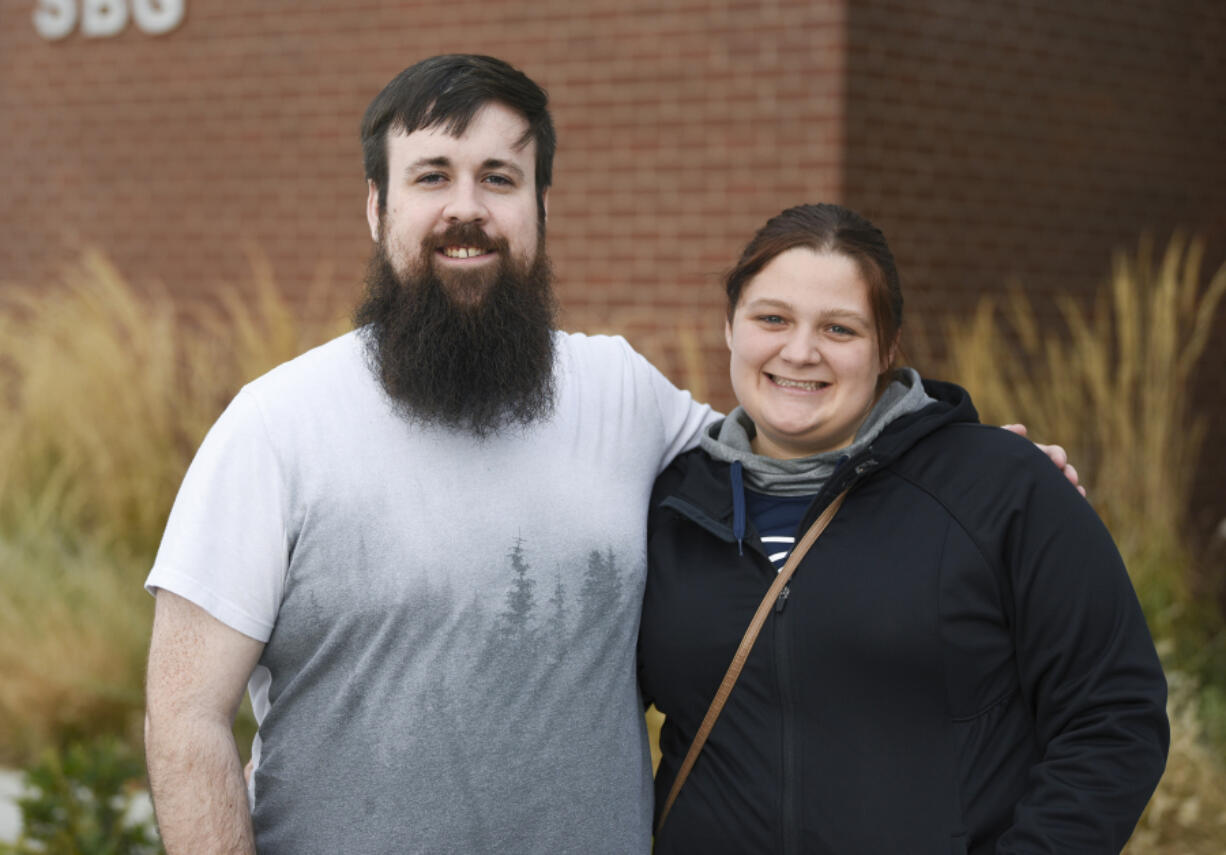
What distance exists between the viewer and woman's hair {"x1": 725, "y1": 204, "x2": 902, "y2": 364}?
8.45ft

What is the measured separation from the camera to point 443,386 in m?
2.53

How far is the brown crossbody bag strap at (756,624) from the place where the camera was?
2432mm

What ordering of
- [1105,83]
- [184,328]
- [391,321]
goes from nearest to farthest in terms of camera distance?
[391,321] < [1105,83] < [184,328]

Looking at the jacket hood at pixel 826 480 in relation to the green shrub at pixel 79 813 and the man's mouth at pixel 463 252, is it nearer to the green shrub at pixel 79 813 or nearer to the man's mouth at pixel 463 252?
the man's mouth at pixel 463 252

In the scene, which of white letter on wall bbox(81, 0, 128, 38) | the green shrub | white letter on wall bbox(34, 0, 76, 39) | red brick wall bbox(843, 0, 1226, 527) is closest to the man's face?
the green shrub

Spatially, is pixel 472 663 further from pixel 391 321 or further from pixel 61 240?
pixel 61 240

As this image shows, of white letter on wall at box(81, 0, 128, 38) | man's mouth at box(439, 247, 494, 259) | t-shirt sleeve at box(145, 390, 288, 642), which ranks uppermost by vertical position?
white letter on wall at box(81, 0, 128, 38)

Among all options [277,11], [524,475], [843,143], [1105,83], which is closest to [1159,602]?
[843,143]

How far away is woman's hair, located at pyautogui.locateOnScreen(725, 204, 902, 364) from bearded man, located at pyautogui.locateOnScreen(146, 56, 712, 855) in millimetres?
468

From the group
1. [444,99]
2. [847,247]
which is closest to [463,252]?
[444,99]

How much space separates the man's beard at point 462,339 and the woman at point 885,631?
379 mm

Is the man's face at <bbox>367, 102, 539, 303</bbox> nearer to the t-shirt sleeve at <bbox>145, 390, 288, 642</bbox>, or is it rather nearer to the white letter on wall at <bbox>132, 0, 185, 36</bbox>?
the t-shirt sleeve at <bbox>145, 390, 288, 642</bbox>

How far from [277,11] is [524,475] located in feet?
19.8

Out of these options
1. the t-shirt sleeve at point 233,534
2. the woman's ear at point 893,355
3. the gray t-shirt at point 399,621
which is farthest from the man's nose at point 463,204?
the woman's ear at point 893,355
